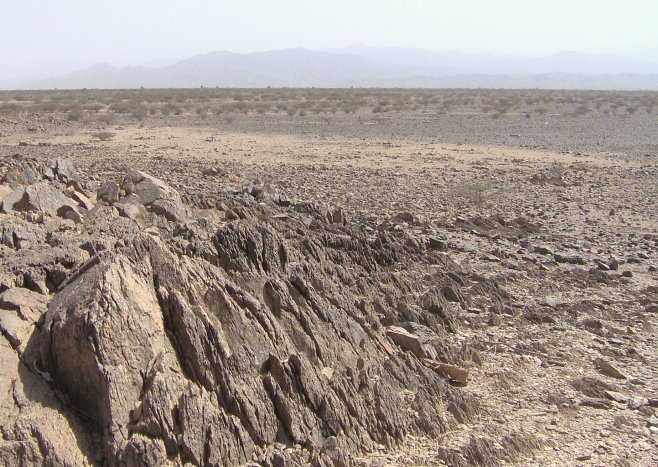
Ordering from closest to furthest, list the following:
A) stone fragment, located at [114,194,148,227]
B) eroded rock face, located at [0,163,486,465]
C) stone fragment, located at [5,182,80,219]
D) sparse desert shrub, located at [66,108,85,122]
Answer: eroded rock face, located at [0,163,486,465] → stone fragment, located at [114,194,148,227] → stone fragment, located at [5,182,80,219] → sparse desert shrub, located at [66,108,85,122]

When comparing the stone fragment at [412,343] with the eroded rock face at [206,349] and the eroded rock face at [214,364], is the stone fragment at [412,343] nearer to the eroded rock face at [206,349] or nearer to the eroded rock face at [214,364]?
the eroded rock face at [206,349]

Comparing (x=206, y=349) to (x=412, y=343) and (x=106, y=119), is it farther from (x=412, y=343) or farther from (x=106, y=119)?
(x=106, y=119)

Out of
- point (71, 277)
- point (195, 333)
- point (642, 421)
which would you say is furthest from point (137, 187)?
point (642, 421)

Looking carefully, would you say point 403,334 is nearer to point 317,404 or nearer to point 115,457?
point 317,404

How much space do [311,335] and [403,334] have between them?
4.82ft

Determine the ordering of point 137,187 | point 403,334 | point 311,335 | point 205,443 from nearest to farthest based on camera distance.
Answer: point 205,443 < point 311,335 < point 403,334 < point 137,187

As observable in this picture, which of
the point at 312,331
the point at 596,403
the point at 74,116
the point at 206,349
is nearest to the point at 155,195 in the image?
the point at 312,331

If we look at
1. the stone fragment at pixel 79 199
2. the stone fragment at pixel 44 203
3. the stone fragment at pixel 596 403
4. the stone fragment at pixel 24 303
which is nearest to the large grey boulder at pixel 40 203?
the stone fragment at pixel 44 203

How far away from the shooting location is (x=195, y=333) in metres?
5.23

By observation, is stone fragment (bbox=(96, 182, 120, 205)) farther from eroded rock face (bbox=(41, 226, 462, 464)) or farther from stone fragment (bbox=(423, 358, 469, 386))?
stone fragment (bbox=(423, 358, 469, 386))

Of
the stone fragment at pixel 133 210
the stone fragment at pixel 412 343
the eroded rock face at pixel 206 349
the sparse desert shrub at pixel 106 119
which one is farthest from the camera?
the sparse desert shrub at pixel 106 119

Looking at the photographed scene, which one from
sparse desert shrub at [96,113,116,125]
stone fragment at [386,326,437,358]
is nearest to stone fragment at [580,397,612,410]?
stone fragment at [386,326,437,358]

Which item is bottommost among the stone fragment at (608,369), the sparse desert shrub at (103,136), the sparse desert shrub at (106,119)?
the stone fragment at (608,369)

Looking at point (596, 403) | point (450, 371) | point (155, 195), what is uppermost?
point (155, 195)
